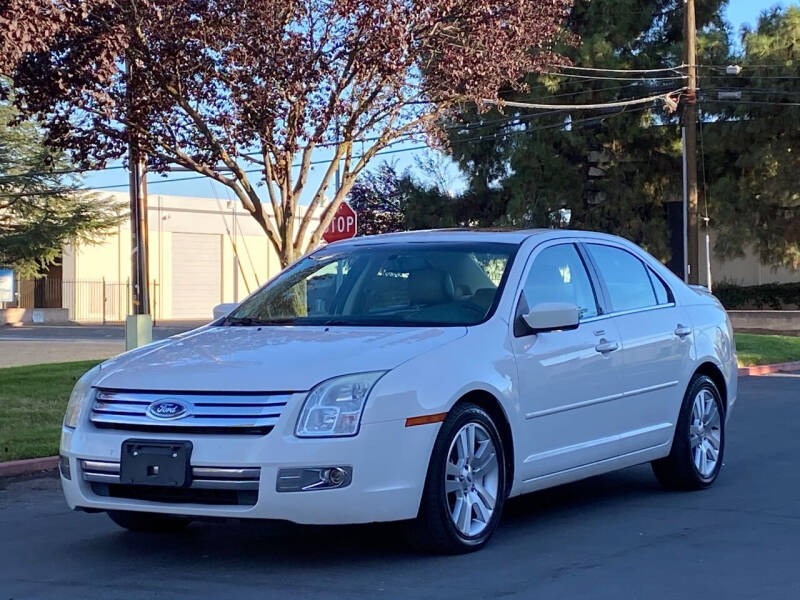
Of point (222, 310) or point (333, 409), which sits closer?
point (333, 409)

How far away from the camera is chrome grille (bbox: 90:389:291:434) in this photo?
18.2ft

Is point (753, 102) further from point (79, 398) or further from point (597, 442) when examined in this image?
point (79, 398)

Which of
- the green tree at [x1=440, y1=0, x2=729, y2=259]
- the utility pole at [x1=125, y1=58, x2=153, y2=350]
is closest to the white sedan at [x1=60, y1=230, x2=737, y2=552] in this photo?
the utility pole at [x1=125, y1=58, x2=153, y2=350]

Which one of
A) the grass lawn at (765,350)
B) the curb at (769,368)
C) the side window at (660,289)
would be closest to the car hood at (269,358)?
the side window at (660,289)

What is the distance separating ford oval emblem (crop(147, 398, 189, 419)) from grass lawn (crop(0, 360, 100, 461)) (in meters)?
4.53

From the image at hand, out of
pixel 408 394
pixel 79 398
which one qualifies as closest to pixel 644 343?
pixel 408 394

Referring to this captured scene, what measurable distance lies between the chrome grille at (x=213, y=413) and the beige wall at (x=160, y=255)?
46.9m

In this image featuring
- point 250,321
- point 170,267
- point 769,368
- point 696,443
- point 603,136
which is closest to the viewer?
point 250,321

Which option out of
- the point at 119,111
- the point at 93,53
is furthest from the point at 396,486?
the point at 119,111

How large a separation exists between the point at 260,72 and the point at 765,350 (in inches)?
503

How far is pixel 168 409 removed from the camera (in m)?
5.69

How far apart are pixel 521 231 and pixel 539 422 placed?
1422mm

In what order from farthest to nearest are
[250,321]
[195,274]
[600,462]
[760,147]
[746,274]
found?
[195,274], [746,274], [760,147], [600,462], [250,321]

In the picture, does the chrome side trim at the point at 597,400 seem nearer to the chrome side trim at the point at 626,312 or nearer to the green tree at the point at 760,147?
the chrome side trim at the point at 626,312
